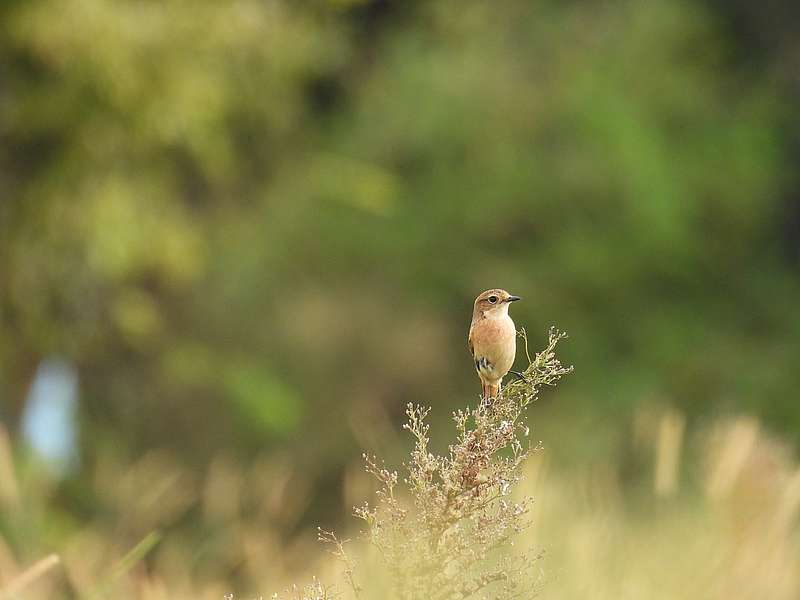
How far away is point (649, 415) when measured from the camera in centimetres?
1173

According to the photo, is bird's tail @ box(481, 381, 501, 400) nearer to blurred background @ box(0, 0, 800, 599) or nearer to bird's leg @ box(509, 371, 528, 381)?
bird's leg @ box(509, 371, 528, 381)

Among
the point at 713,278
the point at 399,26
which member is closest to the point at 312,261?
the point at 399,26

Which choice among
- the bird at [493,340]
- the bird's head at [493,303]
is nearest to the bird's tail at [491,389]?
the bird at [493,340]

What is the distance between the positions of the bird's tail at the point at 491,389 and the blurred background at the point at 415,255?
8.61 meters

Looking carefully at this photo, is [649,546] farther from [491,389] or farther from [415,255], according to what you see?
[415,255]

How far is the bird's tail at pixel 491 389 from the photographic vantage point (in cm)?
205

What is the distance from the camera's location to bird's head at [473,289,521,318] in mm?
2104

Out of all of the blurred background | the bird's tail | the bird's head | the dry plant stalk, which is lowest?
the dry plant stalk

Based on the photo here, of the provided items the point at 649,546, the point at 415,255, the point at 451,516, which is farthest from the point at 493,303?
the point at 415,255

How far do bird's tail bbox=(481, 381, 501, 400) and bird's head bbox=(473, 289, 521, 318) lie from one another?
0.11 meters

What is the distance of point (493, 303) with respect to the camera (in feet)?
7.04

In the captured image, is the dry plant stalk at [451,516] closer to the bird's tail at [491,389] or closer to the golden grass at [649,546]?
the bird's tail at [491,389]

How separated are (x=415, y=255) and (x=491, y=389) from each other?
1277 centimetres

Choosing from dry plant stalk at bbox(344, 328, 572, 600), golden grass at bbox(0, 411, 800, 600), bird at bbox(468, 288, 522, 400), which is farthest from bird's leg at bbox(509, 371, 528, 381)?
golden grass at bbox(0, 411, 800, 600)
